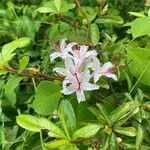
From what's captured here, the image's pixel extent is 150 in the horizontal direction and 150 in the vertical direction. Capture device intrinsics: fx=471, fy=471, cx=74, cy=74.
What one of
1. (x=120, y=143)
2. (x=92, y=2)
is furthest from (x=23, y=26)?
(x=120, y=143)

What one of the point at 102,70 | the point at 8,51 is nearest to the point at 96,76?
the point at 102,70

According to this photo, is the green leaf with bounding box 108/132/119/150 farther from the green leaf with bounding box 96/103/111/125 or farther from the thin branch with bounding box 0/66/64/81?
the thin branch with bounding box 0/66/64/81

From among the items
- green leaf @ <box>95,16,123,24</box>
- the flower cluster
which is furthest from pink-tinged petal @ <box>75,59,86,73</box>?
green leaf @ <box>95,16,123,24</box>

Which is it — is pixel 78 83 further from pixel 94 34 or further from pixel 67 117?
pixel 94 34

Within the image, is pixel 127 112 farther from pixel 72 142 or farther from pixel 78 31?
pixel 78 31

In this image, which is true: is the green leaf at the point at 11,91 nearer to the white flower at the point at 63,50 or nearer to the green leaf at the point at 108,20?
the white flower at the point at 63,50
